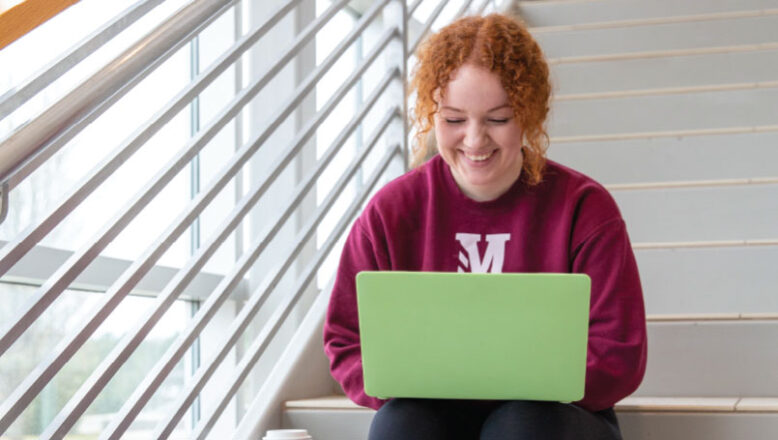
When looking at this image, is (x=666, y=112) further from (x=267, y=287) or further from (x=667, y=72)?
(x=267, y=287)

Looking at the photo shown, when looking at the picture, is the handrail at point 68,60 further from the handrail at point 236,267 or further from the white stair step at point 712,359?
the white stair step at point 712,359

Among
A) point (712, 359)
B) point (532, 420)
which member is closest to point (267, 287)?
point (532, 420)

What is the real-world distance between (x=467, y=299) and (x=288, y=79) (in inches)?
46.8

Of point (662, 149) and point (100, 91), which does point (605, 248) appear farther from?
point (662, 149)

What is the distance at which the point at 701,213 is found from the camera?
2.04 m

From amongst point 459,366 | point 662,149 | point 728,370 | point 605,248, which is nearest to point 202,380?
point 459,366

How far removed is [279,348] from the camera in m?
2.17

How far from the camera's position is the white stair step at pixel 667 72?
8.54ft

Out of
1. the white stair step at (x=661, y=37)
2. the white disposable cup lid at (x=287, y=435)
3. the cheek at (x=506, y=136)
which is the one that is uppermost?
the white stair step at (x=661, y=37)

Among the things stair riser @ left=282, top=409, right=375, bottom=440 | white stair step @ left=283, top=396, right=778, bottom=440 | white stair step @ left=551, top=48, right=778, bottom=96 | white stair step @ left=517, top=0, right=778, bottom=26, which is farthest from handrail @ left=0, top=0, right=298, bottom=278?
white stair step @ left=517, top=0, right=778, bottom=26

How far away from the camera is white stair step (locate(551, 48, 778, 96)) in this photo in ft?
8.54

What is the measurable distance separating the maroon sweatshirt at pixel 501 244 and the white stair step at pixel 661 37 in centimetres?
154

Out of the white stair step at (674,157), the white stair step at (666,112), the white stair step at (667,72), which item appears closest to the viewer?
the white stair step at (674,157)

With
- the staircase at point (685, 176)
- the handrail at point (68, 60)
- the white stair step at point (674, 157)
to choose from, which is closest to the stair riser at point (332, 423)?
the staircase at point (685, 176)
